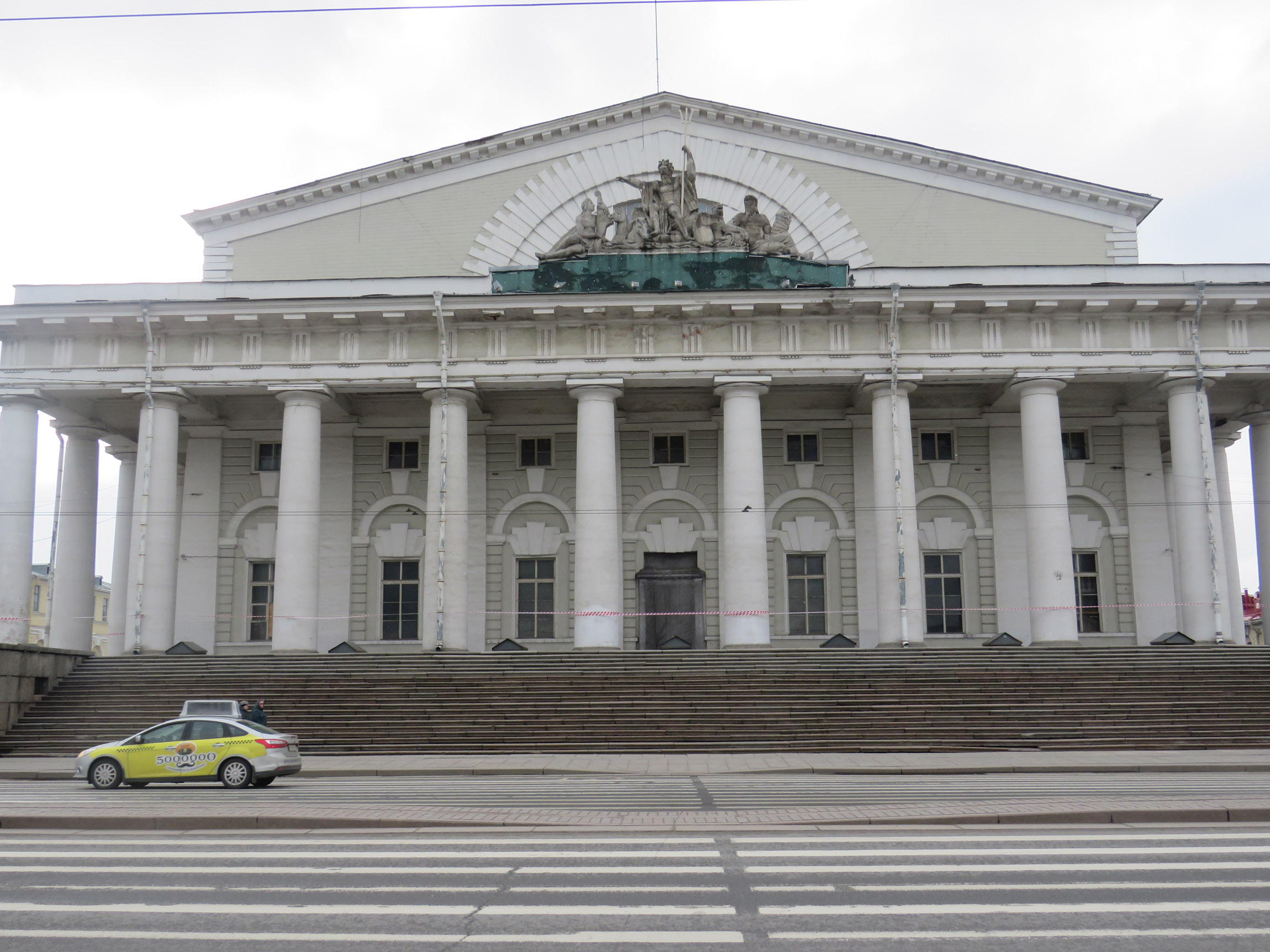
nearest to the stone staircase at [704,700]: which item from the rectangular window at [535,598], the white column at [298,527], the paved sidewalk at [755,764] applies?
the paved sidewalk at [755,764]

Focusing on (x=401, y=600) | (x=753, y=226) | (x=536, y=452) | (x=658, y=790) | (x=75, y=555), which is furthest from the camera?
(x=536, y=452)

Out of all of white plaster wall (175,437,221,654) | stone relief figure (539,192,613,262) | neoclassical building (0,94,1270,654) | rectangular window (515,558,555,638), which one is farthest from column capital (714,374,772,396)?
white plaster wall (175,437,221,654)

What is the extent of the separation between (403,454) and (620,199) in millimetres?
11165

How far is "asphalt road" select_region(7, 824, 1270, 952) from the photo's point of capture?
821 centimetres

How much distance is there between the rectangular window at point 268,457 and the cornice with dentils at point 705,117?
7477 millimetres

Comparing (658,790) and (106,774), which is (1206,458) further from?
(106,774)

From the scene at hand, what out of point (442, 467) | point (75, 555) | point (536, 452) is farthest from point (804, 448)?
point (75, 555)

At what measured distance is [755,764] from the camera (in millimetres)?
23531

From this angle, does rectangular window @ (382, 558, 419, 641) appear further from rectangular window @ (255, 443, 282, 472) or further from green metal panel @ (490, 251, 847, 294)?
green metal panel @ (490, 251, 847, 294)

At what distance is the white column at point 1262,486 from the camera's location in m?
36.9

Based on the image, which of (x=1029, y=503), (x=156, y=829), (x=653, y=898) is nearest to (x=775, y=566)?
(x=1029, y=503)

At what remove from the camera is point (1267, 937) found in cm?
808

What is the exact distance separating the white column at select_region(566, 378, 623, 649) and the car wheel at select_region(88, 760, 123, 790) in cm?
1485

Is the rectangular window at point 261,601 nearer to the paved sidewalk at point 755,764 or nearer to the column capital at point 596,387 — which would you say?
the column capital at point 596,387
